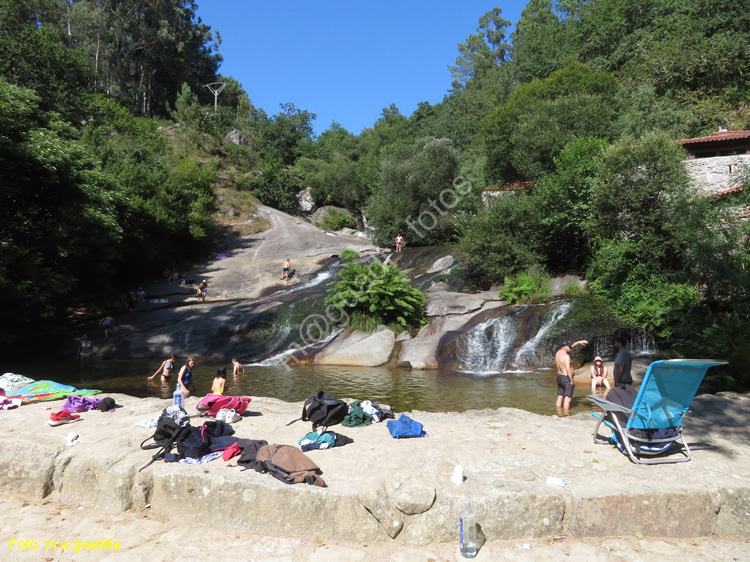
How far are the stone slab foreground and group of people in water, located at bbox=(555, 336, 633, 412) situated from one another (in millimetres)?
1782

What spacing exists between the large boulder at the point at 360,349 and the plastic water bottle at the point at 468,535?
11352 millimetres

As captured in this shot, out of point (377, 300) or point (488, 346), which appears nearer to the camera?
point (488, 346)

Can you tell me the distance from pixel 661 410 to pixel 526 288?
1335cm

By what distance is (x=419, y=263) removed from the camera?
25062 millimetres

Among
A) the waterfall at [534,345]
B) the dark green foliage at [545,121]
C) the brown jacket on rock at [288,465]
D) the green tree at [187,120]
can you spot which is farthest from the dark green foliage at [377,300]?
the green tree at [187,120]

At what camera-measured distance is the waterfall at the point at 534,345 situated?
14.3 meters

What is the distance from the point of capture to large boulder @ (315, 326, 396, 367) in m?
15.6

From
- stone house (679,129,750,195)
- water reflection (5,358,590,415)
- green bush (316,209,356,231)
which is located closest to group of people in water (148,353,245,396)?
water reflection (5,358,590,415)

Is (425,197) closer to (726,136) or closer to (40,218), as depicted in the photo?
(726,136)

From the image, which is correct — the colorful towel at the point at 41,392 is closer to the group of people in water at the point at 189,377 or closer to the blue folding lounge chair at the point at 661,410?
the group of people in water at the point at 189,377

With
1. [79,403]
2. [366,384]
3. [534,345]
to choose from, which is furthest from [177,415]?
[534,345]

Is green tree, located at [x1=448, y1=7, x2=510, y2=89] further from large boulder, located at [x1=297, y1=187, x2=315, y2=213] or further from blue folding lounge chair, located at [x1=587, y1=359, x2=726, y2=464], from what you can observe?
blue folding lounge chair, located at [x1=587, y1=359, x2=726, y2=464]

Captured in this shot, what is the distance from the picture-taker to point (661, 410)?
17.5 feet

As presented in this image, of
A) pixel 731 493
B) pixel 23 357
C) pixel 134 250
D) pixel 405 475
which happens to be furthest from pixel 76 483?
pixel 134 250
